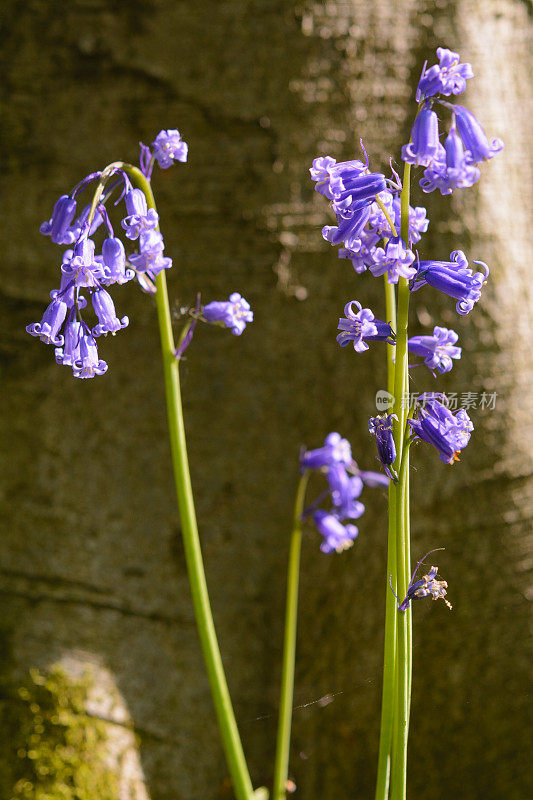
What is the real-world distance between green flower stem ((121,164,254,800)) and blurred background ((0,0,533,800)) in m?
0.60

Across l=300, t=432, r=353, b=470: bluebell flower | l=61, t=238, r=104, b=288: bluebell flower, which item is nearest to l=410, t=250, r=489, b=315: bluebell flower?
l=61, t=238, r=104, b=288: bluebell flower

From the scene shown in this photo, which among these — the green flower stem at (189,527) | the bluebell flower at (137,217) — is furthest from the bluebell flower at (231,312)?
the bluebell flower at (137,217)

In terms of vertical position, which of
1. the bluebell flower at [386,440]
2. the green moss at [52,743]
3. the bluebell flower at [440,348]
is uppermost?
the bluebell flower at [440,348]

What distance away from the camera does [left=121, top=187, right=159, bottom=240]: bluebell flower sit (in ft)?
3.38

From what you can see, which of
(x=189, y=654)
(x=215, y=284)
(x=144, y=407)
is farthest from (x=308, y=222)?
(x=189, y=654)

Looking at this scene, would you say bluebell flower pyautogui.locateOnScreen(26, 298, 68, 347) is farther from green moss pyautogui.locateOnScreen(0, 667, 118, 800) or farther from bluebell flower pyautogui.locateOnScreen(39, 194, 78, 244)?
green moss pyautogui.locateOnScreen(0, 667, 118, 800)

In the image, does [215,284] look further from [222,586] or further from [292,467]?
[222,586]

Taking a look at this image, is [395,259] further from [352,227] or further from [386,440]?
[386,440]

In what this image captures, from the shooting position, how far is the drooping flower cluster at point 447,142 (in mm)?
863

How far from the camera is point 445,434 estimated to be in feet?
3.20

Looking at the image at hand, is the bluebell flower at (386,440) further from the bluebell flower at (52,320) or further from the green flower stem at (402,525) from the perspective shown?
the bluebell flower at (52,320)

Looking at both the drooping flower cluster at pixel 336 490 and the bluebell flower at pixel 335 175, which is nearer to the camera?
the bluebell flower at pixel 335 175

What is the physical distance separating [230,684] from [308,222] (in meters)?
1.22

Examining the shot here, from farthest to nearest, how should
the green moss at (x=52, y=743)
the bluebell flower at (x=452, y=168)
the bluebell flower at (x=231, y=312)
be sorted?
the green moss at (x=52, y=743), the bluebell flower at (x=231, y=312), the bluebell flower at (x=452, y=168)
